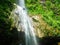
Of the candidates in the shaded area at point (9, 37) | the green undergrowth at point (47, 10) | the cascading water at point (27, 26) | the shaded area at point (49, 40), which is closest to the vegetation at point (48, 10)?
the green undergrowth at point (47, 10)

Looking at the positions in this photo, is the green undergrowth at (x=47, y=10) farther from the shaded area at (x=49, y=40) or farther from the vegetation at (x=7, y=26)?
the vegetation at (x=7, y=26)

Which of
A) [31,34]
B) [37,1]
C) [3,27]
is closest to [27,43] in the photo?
[31,34]

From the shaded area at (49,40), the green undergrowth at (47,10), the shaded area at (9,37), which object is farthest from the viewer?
the green undergrowth at (47,10)

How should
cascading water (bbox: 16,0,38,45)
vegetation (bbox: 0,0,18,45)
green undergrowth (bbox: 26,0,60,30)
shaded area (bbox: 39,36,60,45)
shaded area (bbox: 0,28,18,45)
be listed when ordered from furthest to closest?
green undergrowth (bbox: 26,0,60,30), shaded area (bbox: 39,36,60,45), cascading water (bbox: 16,0,38,45), shaded area (bbox: 0,28,18,45), vegetation (bbox: 0,0,18,45)

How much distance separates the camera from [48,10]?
1609cm

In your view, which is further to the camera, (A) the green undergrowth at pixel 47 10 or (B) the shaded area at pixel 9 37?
(A) the green undergrowth at pixel 47 10

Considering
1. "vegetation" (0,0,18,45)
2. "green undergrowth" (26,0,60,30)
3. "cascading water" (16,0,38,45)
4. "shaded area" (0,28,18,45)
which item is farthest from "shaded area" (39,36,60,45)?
"vegetation" (0,0,18,45)

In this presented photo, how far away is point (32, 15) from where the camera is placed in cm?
1415

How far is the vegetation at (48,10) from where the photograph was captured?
14555 mm

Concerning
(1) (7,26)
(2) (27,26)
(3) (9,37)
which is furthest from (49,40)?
(1) (7,26)

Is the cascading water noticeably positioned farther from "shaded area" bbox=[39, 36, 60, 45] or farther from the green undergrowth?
the green undergrowth

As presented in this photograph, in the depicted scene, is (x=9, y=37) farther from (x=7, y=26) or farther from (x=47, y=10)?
(x=47, y=10)

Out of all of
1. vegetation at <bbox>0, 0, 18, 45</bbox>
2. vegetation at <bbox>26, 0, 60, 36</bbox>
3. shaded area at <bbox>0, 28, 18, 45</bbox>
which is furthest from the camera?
vegetation at <bbox>26, 0, 60, 36</bbox>

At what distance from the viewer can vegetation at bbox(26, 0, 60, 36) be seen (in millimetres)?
14555
